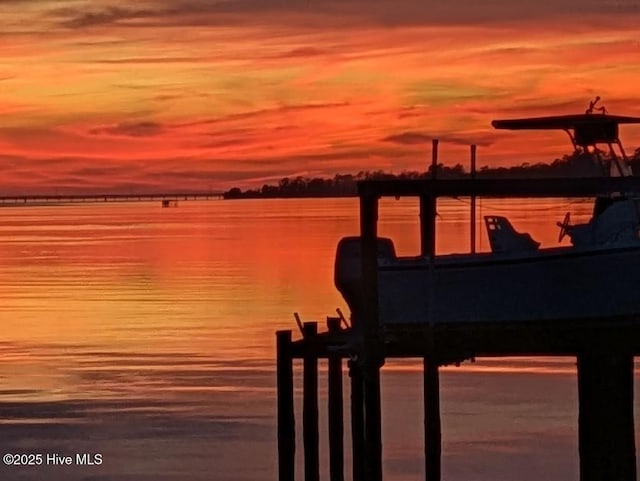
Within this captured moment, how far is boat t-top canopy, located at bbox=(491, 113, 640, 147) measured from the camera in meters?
19.6

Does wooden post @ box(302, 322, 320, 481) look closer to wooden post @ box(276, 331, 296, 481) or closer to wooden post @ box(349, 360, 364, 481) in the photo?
wooden post @ box(276, 331, 296, 481)

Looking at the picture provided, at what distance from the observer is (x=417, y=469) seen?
27047mm

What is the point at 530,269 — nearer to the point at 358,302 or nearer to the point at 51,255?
the point at 358,302

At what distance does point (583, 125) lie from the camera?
19688 mm

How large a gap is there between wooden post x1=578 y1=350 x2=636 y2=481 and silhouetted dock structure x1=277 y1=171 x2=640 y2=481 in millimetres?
12

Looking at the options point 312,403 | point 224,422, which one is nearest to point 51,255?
point 224,422

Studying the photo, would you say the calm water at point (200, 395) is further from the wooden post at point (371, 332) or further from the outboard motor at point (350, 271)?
A: the wooden post at point (371, 332)

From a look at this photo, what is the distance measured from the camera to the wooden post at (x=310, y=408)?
19.4 m

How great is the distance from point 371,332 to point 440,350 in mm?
948

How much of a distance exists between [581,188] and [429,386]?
9.79 ft

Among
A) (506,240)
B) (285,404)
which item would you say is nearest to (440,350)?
(506,240)

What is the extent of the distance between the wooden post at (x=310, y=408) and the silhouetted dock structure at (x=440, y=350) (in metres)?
0.01

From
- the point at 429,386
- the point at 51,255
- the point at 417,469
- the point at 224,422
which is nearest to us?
the point at 429,386

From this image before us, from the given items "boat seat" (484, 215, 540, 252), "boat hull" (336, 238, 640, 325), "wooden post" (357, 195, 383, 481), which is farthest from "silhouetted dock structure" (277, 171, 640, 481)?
"boat seat" (484, 215, 540, 252)
